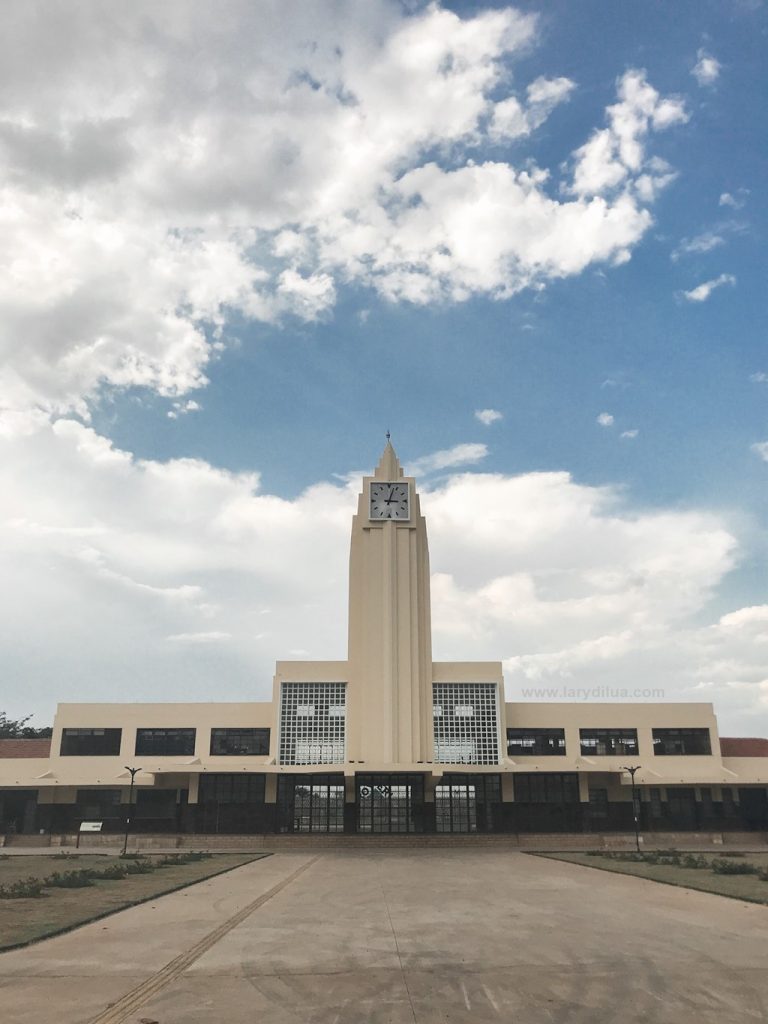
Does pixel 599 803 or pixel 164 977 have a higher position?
pixel 599 803

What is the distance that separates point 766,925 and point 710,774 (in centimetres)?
3993

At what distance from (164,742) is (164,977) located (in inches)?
1760

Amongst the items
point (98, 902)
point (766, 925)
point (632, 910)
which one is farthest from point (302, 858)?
point (766, 925)

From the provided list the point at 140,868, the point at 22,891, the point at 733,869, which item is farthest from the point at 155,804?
the point at 733,869

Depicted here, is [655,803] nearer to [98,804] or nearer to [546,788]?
[546,788]

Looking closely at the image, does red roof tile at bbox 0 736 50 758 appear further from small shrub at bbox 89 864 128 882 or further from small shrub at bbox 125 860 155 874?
small shrub at bbox 89 864 128 882

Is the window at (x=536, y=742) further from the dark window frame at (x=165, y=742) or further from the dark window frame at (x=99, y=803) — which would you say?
the dark window frame at (x=99, y=803)

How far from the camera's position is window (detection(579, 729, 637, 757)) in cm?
5556

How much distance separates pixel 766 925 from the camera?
18.1 metres

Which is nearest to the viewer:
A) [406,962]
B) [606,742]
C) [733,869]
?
[406,962]

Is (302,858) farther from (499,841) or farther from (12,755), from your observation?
(12,755)

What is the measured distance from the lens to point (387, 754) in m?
51.1

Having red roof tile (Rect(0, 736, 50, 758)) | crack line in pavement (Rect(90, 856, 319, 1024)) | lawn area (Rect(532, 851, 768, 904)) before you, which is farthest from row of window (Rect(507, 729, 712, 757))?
crack line in pavement (Rect(90, 856, 319, 1024))

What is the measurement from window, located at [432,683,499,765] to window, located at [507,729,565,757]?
1.81 meters
